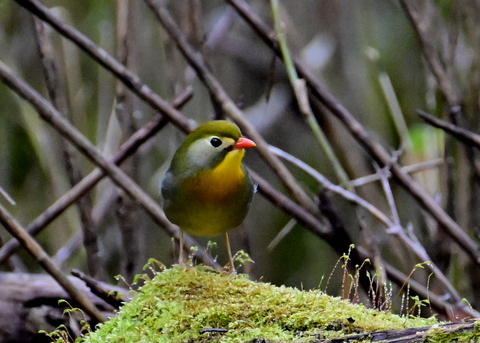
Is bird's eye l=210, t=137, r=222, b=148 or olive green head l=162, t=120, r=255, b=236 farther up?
bird's eye l=210, t=137, r=222, b=148

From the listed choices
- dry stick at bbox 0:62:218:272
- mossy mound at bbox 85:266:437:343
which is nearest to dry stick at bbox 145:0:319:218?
dry stick at bbox 0:62:218:272

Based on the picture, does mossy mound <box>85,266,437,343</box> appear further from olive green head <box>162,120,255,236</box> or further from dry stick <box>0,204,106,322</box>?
dry stick <box>0,204,106,322</box>

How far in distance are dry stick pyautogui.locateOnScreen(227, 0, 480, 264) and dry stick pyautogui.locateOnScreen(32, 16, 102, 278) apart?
3.72 feet

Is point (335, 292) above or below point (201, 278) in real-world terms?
above

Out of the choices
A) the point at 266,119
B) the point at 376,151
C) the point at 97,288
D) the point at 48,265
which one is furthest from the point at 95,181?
the point at 266,119

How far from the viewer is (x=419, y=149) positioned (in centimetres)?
468

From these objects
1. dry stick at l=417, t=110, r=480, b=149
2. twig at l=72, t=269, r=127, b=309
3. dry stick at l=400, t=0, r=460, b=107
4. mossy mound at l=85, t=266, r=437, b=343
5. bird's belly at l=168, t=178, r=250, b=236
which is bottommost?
mossy mound at l=85, t=266, r=437, b=343

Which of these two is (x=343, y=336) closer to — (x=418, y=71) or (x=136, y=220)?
(x=136, y=220)

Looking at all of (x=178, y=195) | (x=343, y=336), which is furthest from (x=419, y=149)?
(x=343, y=336)

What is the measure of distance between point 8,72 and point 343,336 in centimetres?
258

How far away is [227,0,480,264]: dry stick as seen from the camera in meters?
3.95

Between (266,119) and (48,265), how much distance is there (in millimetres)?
2768

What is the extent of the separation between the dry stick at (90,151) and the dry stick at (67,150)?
481 millimetres

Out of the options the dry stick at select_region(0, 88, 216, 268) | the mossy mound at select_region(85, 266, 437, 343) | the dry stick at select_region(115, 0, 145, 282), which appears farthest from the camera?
the dry stick at select_region(115, 0, 145, 282)
